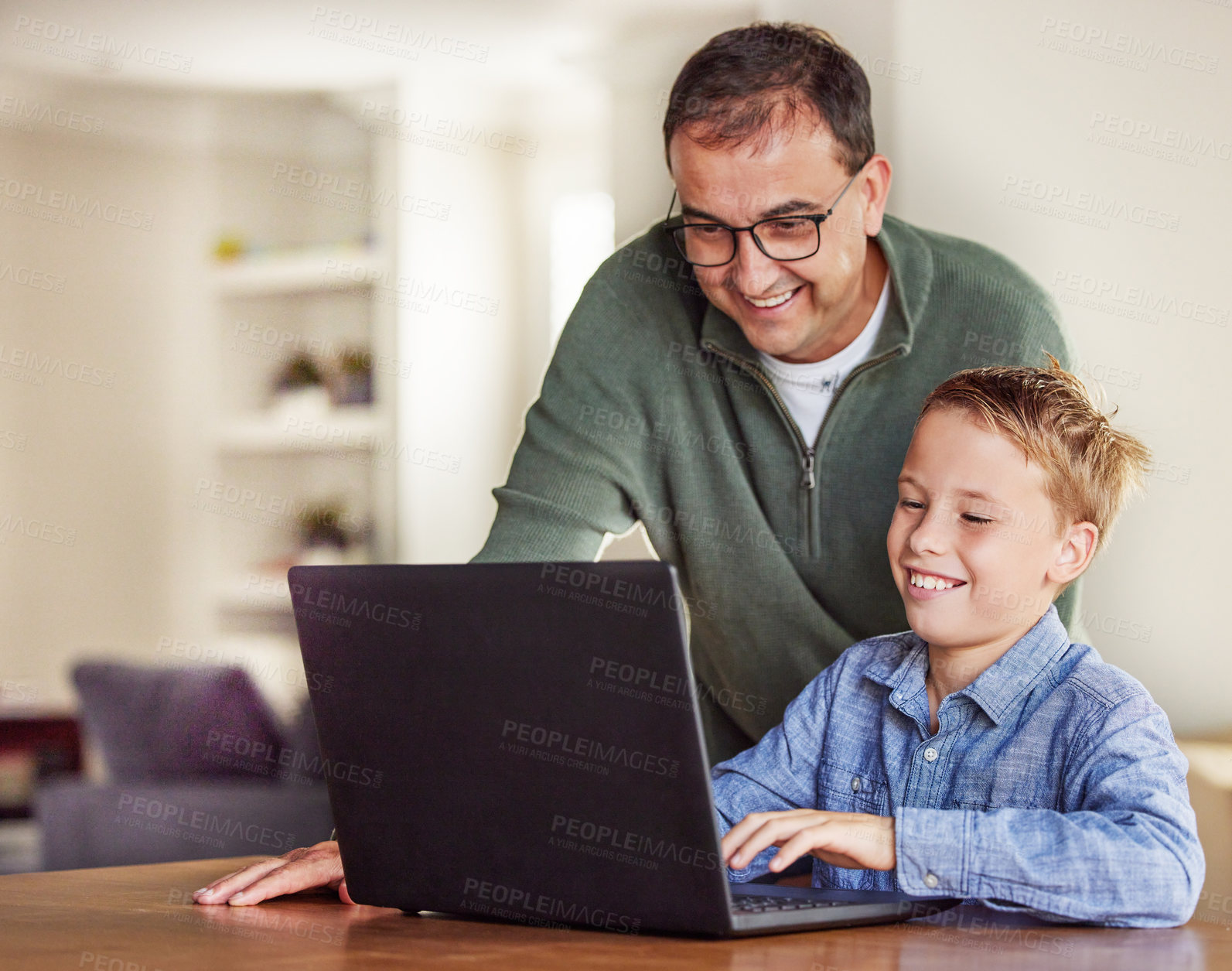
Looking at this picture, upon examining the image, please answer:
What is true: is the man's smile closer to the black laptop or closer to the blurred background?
the black laptop

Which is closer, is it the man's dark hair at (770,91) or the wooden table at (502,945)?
the wooden table at (502,945)

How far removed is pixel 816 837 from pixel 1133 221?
4.19ft

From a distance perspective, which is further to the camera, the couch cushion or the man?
the couch cushion

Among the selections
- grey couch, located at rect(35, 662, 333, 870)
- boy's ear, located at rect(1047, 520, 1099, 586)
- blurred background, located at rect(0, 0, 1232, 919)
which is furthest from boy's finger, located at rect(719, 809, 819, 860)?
blurred background, located at rect(0, 0, 1232, 919)

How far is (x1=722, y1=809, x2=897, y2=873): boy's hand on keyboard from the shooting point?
2.91ft

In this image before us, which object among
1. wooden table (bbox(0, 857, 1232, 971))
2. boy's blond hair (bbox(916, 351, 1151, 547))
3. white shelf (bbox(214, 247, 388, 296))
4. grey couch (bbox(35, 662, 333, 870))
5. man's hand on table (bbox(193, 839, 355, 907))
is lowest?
grey couch (bbox(35, 662, 333, 870))

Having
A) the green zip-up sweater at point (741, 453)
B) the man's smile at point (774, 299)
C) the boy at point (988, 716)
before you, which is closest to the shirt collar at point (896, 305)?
the green zip-up sweater at point (741, 453)

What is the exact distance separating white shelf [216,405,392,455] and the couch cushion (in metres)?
0.77

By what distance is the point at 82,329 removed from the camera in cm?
432

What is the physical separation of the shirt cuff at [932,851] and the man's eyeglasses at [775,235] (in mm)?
684

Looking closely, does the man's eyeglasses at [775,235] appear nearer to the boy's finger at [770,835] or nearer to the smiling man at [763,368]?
the smiling man at [763,368]

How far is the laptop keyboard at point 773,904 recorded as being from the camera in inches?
33.4

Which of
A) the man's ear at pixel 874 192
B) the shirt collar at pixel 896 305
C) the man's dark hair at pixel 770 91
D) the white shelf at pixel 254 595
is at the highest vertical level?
the man's dark hair at pixel 770 91

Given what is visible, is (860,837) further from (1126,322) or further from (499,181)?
(499,181)
